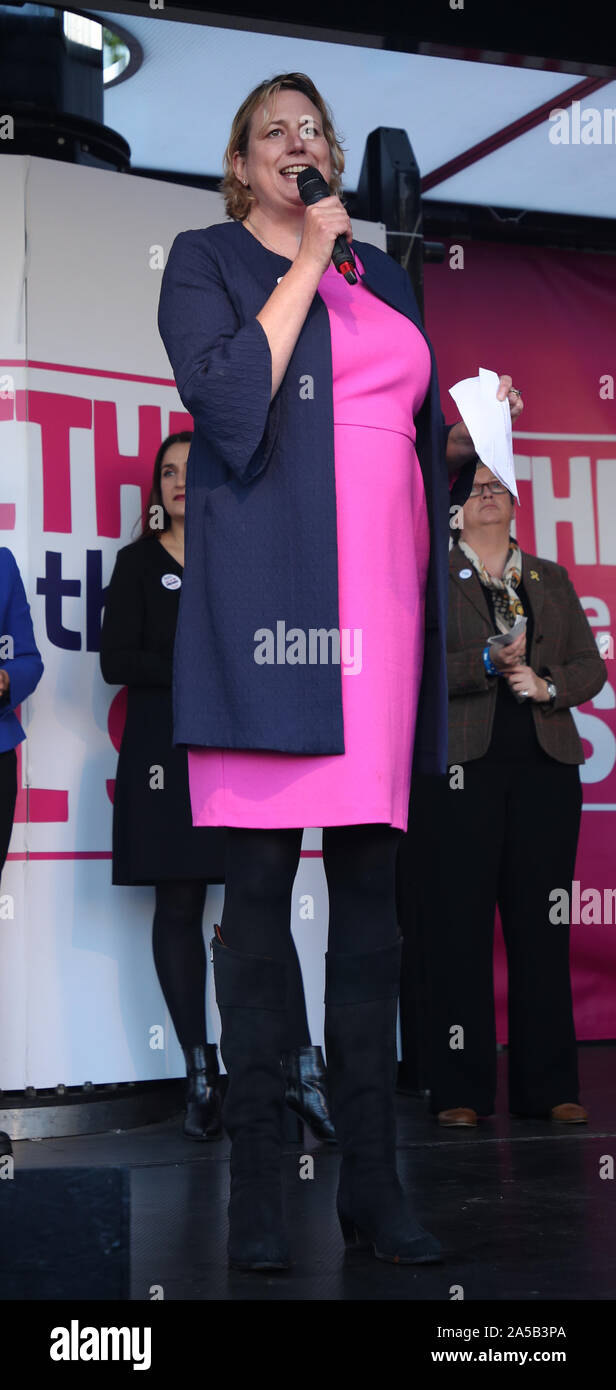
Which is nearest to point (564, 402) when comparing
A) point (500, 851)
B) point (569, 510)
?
point (569, 510)

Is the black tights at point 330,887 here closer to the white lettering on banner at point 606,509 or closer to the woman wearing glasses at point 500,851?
the woman wearing glasses at point 500,851

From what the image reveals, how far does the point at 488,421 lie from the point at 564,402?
3.46 meters

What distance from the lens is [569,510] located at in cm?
535

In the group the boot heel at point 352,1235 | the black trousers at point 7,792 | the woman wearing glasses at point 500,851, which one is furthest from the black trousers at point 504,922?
the boot heel at point 352,1235

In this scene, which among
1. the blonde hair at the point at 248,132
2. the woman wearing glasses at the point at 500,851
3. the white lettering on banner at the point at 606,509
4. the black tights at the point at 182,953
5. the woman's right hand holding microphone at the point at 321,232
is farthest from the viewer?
the white lettering on banner at the point at 606,509

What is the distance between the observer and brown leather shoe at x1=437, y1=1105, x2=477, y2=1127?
3.31 meters

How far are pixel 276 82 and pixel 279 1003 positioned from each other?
1.27m

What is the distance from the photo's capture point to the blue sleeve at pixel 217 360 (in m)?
1.88

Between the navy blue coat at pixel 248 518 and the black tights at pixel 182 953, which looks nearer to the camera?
the navy blue coat at pixel 248 518

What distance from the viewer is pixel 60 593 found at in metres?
3.66

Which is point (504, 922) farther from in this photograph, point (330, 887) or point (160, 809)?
point (330, 887)

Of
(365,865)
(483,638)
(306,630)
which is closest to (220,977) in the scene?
(365,865)

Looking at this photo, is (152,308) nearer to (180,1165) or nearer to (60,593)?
(60,593)

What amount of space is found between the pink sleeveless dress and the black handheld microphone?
110 mm
